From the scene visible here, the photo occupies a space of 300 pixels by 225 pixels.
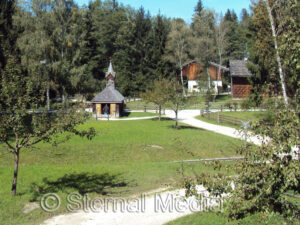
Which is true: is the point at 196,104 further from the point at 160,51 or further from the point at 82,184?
the point at 82,184

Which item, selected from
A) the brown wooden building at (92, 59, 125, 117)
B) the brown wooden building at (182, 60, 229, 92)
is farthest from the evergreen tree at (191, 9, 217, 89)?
the brown wooden building at (92, 59, 125, 117)

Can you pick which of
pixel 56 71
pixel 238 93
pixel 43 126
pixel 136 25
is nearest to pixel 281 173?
pixel 43 126

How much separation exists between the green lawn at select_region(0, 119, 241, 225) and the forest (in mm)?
4134

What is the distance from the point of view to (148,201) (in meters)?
10.5

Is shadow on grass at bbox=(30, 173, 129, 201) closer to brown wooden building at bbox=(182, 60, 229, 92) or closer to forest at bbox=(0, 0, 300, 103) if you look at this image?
forest at bbox=(0, 0, 300, 103)

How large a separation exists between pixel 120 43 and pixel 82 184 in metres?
56.4

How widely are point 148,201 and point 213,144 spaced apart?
38.0 feet

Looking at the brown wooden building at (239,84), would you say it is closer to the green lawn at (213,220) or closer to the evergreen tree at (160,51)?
the evergreen tree at (160,51)

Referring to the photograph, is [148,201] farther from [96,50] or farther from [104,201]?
[96,50]

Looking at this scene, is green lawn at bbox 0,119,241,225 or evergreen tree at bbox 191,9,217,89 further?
evergreen tree at bbox 191,9,217,89

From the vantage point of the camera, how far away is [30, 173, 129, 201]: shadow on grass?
37.1 feet

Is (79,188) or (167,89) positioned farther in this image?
(167,89)

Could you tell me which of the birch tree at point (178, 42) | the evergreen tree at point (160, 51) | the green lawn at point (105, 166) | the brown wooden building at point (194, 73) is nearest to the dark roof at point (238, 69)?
the brown wooden building at point (194, 73)

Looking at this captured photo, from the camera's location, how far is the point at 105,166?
1552 centimetres
